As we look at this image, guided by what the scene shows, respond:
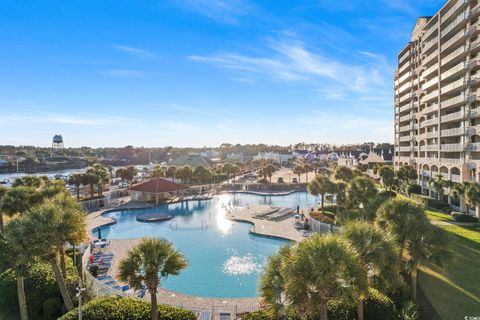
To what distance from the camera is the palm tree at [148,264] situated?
40.4 ft

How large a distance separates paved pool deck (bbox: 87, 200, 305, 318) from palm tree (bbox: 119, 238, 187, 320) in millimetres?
3851

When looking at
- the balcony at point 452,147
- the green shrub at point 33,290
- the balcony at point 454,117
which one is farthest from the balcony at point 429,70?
the green shrub at point 33,290

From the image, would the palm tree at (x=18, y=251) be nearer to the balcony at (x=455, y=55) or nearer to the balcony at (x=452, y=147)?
the balcony at (x=452, y=147)

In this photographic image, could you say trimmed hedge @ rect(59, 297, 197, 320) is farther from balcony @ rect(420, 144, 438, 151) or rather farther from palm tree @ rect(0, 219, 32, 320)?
balcony @ rect(420, 144, 438, 151)

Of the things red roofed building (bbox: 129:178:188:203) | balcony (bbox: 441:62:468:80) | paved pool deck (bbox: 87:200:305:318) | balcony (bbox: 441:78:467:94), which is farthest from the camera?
red roofed building (bbox: 129:178:188:203)

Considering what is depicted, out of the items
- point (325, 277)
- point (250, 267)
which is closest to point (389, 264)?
point (325, 277)

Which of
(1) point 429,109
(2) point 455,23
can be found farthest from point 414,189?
(2) point 455,23

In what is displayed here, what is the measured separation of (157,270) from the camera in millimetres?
12453

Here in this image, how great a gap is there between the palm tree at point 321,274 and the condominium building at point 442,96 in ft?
112

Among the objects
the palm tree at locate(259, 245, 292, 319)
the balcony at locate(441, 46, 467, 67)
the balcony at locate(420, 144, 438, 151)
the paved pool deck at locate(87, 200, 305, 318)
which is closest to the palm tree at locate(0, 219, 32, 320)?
the paved pool deck at locate(87, 200, 305, 318)

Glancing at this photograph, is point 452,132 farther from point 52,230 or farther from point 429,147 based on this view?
point 52,230

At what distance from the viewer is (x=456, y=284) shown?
55.7 ft

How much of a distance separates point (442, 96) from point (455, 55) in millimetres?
6642

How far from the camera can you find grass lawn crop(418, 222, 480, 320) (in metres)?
14.6
